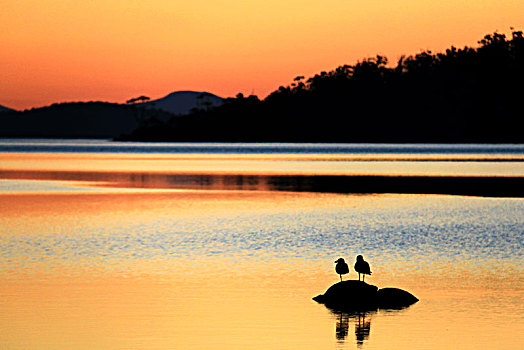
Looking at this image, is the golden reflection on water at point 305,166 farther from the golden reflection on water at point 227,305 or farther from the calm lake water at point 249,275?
the golden reflection on water at point 227,305

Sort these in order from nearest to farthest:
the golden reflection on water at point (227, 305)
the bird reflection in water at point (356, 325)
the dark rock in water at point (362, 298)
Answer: the golden reflection on water at point (227, 305), the bird reflection in water at point (356, 325), the dark rock in water at point (362, 298)

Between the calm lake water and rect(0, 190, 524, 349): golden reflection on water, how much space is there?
4 centimetres

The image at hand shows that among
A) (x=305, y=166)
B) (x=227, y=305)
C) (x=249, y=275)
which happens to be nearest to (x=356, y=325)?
(x=227, y=305)

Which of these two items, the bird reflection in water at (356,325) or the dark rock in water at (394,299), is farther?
the dark rock in water at (394,299)

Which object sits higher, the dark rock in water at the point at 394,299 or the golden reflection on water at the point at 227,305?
the dark rock in water at the point at 394,299

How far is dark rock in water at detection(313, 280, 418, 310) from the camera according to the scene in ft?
60.4

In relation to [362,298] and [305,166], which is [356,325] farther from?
[305,166]

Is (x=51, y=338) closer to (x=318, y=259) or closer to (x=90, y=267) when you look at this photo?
(x=90, y=267)

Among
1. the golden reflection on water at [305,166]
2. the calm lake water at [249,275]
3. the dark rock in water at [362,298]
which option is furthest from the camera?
the golden reflection on water at [305,166]

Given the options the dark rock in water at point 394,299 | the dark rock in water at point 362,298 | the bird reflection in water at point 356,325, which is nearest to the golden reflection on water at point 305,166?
the dark rock in water at point 394,299

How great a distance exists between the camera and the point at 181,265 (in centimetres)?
2455

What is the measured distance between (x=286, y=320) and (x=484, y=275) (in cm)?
747

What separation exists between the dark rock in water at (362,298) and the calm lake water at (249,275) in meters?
0.38

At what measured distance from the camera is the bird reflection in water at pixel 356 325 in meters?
15.8
